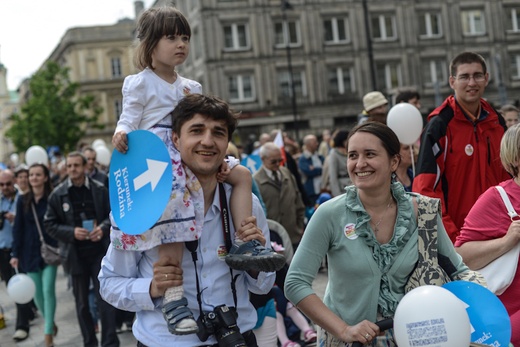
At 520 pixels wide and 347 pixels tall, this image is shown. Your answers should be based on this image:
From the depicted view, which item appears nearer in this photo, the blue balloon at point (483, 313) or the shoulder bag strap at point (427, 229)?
the blue balloon at point (483, 313)

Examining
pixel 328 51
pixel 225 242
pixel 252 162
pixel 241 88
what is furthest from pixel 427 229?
pixel 328 51

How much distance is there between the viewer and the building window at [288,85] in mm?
51375

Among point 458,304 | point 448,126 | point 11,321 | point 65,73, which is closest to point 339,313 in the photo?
point 458,304

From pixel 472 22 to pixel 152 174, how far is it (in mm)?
55200

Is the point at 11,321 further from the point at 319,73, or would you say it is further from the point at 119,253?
the point at 319,73

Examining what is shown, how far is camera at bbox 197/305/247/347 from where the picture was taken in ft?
11.3

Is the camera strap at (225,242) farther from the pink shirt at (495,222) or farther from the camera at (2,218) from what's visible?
the camera at (2,218)

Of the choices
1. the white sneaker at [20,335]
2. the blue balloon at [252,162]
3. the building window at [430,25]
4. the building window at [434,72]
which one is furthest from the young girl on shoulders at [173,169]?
the building window at [430,25]

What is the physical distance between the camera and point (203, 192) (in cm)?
370

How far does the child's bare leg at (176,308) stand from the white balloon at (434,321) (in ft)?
2.90

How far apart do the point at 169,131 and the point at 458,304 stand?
162 cm

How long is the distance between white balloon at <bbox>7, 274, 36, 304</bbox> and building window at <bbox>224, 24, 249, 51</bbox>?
136 feet

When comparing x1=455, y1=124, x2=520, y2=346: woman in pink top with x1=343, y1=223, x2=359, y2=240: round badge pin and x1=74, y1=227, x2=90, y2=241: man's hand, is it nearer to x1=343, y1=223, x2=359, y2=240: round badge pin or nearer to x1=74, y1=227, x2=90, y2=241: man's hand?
x1=343, y1=223, x2=359, y2=240: round badge pin

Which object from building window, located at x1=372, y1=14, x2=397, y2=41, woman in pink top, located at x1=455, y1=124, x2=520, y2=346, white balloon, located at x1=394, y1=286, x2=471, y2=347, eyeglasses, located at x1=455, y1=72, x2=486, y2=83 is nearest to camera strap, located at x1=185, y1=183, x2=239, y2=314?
white balloon, located at x1=394, y1=286, x2=471, y2=347
